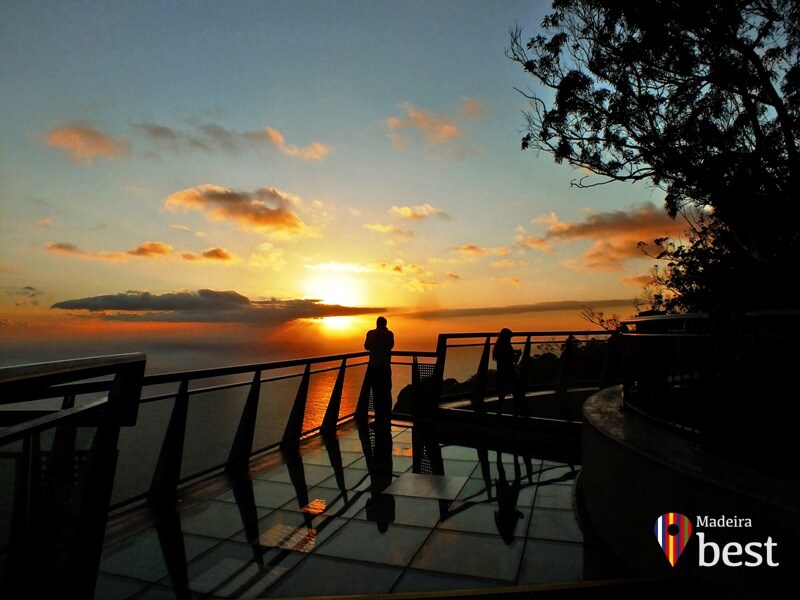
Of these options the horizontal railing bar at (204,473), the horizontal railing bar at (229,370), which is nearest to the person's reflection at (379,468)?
the horizontal railing bar at (204,473)

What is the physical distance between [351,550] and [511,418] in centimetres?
542

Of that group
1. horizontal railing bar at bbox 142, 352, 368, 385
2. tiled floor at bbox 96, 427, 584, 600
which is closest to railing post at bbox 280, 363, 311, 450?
horizontal railing bar at bbox 142, 352, 368, 385

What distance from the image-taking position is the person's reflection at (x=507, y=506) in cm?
442

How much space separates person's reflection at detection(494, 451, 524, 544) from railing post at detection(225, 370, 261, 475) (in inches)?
124

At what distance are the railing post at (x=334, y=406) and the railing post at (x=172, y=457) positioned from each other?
3.48 m

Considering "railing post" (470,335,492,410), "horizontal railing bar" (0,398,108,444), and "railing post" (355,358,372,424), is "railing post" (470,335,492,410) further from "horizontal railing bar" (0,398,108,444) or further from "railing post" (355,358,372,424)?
"horizontal railing bar" (0,398,108,444)

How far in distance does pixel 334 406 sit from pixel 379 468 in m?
2.82

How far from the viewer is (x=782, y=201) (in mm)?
11734

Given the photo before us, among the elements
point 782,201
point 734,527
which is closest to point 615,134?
point 782,201

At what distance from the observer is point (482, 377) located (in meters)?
10.6

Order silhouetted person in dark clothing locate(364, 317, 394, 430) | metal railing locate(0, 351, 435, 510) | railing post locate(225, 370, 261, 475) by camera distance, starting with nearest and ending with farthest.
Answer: metal railing locate(0, 351, 435, 510) < railing post locate(225, 370, 261, 475) < silhouetted person in dark clothing locate(364, 317, 394, 430)

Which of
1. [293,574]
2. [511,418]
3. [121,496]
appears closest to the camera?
[293,574]

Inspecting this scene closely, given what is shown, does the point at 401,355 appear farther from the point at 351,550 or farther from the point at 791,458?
the point at 791,458

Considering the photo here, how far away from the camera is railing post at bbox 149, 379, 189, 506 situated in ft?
16.8
